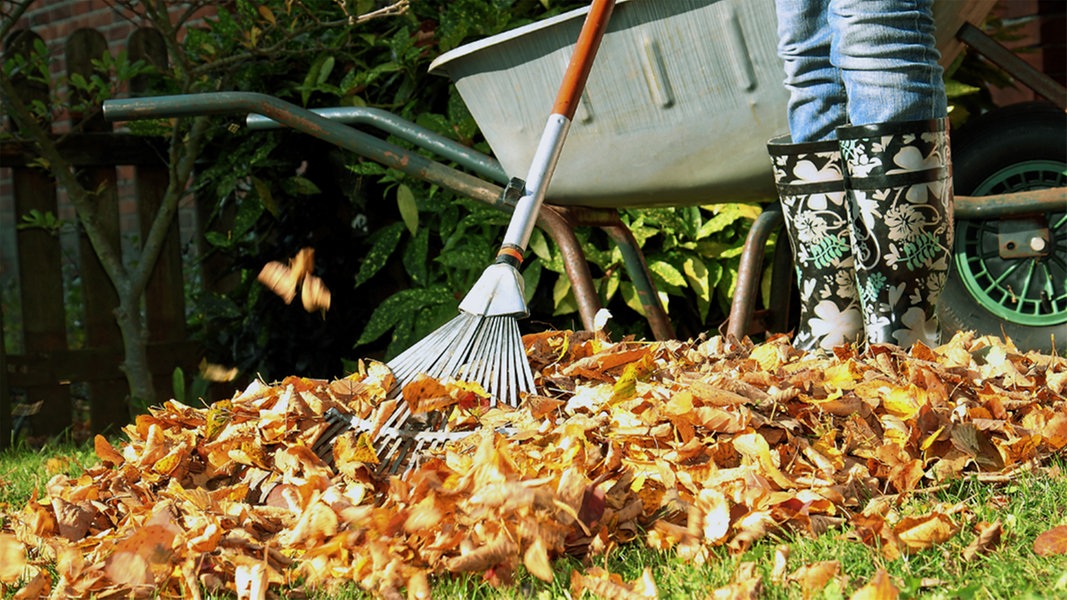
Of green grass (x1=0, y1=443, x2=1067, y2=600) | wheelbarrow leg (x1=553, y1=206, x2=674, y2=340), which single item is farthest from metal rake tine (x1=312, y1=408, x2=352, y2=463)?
wheelbarrow leg (x1=553, y1=206, x2=674, y2=340)

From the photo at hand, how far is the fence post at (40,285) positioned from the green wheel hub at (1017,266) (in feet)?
8.51

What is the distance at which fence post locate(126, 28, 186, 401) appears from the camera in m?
3.62

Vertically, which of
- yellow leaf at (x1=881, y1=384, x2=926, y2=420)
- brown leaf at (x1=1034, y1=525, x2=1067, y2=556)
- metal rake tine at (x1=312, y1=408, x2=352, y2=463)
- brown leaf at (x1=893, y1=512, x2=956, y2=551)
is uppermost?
metal rake tine at (x1=312, y1=408, x2=352, y2=463)

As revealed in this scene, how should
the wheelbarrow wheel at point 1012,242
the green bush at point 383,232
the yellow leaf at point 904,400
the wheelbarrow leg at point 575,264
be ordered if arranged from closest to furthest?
the yellow leaf at point 904,400 < the wheelbarrow leg at point 575,264 < the wheelbarrow wheel at point 1012,242 < the green bush at point 383,232

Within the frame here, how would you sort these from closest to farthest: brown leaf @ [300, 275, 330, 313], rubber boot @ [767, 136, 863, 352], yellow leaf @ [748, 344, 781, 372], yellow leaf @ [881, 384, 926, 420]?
yellow leaf @ [881, 384, 926, 420] → yellow leaf @ [748, 344, 781, 372] → rubber boot @ [767, 136, 863, 352] → brown leaf @ [300, 275, 330, 313]

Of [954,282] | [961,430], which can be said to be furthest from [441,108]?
[961,430]

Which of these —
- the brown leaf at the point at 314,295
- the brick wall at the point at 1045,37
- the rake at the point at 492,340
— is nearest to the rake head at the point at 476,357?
the rake at the point at 492,340

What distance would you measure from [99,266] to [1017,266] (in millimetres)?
2646

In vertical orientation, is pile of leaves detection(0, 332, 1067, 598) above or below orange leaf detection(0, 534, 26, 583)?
below

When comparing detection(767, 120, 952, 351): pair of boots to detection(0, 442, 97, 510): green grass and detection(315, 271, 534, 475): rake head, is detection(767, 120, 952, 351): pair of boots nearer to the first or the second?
detection(315, 271, 534, 475): rake head

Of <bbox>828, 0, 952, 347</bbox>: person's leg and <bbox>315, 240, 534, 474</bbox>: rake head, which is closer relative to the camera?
<bbox>315, 240, 534, 474</bbox>: rake head

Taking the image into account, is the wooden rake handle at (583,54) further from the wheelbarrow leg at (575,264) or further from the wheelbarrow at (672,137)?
the wheelbarrow leg at (575,264)

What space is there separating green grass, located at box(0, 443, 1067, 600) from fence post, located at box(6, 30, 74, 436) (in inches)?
95.3

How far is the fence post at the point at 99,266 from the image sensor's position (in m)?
3.55
